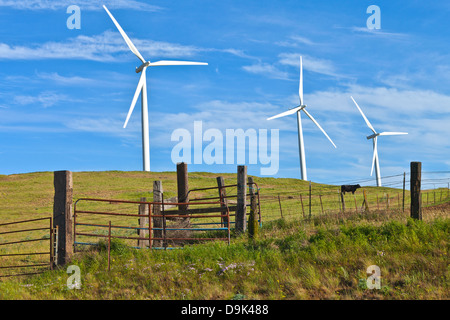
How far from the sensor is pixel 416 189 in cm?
1681

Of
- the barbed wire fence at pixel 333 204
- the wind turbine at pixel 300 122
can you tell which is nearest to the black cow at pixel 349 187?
the barbed wire fence at pixel 333 204

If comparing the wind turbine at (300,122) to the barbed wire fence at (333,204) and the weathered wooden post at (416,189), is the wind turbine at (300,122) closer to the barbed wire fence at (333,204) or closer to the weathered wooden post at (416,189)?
the barbed wire fence at (333,204)

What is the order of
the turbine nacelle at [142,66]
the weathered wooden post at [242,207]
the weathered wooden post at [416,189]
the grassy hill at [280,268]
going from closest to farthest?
the grassy hill at [280,268] → the weathered wooden post at [416,189] → the weathered wooden post at [242,207] → the turbine nacelle at [142,66]

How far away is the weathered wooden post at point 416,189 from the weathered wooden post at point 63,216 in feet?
42.1

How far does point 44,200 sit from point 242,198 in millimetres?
36766

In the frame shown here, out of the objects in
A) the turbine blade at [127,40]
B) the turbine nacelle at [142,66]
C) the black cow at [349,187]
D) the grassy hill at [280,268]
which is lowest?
the grassy hill at [280,268]

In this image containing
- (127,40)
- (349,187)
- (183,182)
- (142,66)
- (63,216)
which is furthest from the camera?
(142,66)

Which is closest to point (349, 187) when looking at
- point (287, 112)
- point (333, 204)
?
point (333, 204)

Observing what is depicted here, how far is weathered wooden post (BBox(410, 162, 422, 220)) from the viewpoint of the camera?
16.7 meters

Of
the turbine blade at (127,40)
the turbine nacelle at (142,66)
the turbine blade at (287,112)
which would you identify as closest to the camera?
the turbine blade at (127,40)

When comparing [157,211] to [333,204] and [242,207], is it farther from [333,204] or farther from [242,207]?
[333,204]

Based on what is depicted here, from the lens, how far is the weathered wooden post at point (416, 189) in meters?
16.7

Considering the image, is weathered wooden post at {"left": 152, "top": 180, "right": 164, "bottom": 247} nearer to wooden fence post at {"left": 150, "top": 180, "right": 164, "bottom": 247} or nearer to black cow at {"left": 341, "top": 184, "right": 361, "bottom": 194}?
wooden fence post at {"left": 150, "top": 180, "right": 164, "bottom": 247}
